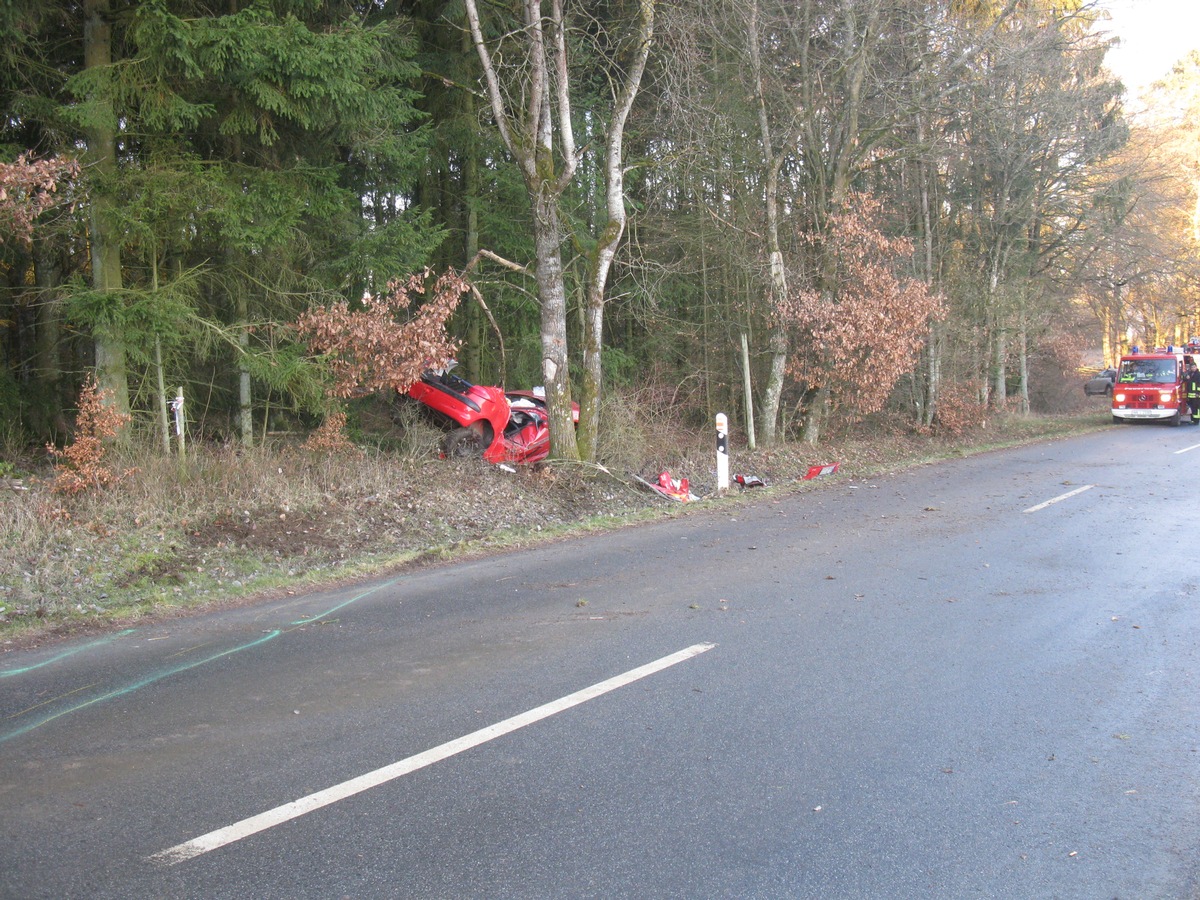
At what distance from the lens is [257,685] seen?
5695mm

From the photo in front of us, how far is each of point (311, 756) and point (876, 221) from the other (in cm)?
1948

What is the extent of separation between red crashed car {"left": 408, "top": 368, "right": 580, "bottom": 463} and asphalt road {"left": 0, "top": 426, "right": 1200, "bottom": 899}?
21.0 ft

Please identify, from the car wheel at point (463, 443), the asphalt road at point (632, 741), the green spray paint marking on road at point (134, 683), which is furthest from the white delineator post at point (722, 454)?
the green spray paint marking on road at point (134, 683)

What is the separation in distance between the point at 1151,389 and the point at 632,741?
30.8 metres

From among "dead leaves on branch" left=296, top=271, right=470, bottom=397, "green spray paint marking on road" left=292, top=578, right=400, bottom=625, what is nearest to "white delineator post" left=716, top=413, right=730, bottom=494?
"dead leaves on branch" left=296, top=271, right=470, bottom=397

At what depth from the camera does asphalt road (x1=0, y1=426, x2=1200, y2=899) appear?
3.58m

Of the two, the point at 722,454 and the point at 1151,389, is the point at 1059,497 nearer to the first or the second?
the point at 722,454

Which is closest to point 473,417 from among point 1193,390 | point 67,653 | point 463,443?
point 463,443

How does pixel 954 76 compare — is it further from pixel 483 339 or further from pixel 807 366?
pixel 483 339

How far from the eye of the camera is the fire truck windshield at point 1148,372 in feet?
97.3

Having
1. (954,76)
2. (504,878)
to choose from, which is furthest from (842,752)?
(954,76)

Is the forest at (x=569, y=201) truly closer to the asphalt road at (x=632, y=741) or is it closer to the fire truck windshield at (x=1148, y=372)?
the fire truck windshield at (x=1148, y=372)

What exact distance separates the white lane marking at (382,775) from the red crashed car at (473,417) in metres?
9.09

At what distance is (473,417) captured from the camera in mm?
14953
